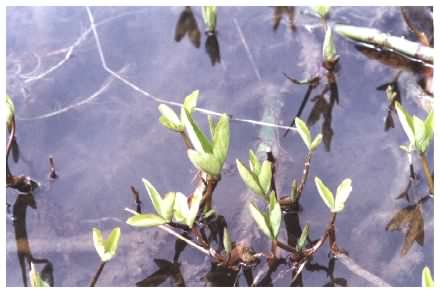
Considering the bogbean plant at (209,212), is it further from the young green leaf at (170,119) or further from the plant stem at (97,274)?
the plant stem at (97,274)

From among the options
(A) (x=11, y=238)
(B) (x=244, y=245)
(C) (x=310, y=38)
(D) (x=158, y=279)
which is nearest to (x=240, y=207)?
(B) (x=244, y=245)

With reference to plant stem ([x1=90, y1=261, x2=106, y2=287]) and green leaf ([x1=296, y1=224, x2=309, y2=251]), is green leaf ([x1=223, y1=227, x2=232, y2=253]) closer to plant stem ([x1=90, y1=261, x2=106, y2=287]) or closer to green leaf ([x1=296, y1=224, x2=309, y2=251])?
green leaf ([x1=296, y1=224, x2=309, y2=251])

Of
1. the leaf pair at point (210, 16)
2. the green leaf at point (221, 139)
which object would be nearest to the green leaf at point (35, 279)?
the green leaf at point (221, 139)

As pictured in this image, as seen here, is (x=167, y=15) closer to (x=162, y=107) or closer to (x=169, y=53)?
(x=169, y=53)

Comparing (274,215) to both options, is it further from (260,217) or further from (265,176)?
(265,176)

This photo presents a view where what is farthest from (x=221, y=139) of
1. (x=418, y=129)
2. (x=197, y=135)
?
(x=418, y=129)
